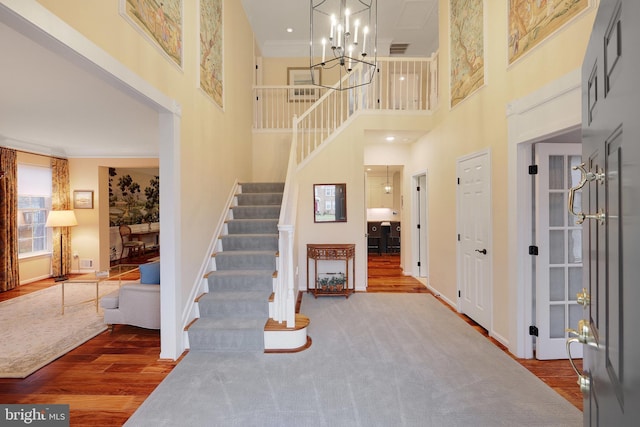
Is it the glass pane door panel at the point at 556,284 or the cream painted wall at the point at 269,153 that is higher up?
the cream painted wall at the point at 269,153

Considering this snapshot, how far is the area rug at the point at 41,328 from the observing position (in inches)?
114

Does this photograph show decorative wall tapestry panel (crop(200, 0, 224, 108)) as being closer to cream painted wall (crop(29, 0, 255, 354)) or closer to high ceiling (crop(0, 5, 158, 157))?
cream painted wall (crop(29, 0, 255, 354))

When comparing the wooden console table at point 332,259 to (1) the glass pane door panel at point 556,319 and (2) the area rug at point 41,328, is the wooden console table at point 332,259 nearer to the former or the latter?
(1) the glass pane door panel at point 556,319

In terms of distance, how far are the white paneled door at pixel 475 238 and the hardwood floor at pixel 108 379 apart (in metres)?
0.38

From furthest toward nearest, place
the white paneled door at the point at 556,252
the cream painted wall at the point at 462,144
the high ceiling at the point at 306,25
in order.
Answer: the high ceiling at the point at 306,25, the white paneled door at the point at 556,252, the cream painted wall at the point at 462,144

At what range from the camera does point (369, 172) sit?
1034cm

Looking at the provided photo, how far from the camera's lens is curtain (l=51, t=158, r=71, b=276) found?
21.3 ft

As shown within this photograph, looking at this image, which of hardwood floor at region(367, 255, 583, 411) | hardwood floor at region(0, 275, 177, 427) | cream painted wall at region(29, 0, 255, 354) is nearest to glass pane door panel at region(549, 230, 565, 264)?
hardwood floor at region(367, 255, 583, 411)

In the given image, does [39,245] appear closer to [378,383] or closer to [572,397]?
[378,383]

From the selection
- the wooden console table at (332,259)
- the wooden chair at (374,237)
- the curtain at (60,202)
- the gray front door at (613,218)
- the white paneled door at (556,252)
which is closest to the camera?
the gray front door at (613,218)

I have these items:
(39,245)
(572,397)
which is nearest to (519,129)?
(572,397)

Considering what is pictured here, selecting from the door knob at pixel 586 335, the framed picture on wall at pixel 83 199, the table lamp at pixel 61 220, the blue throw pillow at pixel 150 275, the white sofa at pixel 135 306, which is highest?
the framed picture on wall at pixel 83 199

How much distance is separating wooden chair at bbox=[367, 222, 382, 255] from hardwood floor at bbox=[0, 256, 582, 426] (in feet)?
18.2

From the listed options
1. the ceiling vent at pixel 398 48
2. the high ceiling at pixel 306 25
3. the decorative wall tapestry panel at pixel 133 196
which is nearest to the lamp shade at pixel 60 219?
the decorative wall tapestry panel at pixel 133 196
